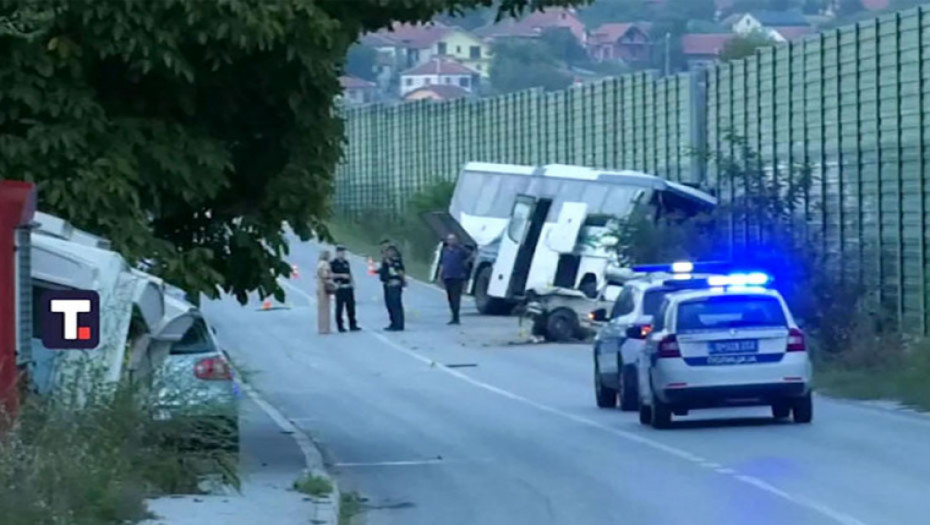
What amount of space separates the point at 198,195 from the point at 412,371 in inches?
653

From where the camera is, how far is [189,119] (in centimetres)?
1912

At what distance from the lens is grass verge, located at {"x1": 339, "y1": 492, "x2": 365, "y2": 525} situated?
16.3 m

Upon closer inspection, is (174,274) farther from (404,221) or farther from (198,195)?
(404,221)

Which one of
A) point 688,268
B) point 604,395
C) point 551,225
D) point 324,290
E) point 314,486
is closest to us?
point 314,486

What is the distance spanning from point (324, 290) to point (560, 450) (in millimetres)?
21677

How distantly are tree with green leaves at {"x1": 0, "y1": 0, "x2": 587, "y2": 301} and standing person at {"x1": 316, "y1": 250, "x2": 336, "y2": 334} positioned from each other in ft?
71.3

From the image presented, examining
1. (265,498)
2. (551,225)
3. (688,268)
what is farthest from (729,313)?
(551,225)

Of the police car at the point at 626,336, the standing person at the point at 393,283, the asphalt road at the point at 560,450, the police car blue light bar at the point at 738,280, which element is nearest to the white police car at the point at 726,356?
the asphalt road at the point at 560,450

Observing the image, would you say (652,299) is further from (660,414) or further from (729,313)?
(660,414)

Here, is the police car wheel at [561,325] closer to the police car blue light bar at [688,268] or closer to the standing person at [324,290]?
the standing person at [324,290]

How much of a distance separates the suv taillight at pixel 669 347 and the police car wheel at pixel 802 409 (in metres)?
1.41

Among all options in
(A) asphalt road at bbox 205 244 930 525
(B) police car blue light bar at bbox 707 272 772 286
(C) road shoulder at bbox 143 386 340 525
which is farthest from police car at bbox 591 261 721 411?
(C) road shoulder at bbox 143 386 340 525

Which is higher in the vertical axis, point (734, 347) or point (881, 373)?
point (734, 347)

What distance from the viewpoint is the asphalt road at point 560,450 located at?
16.1m
